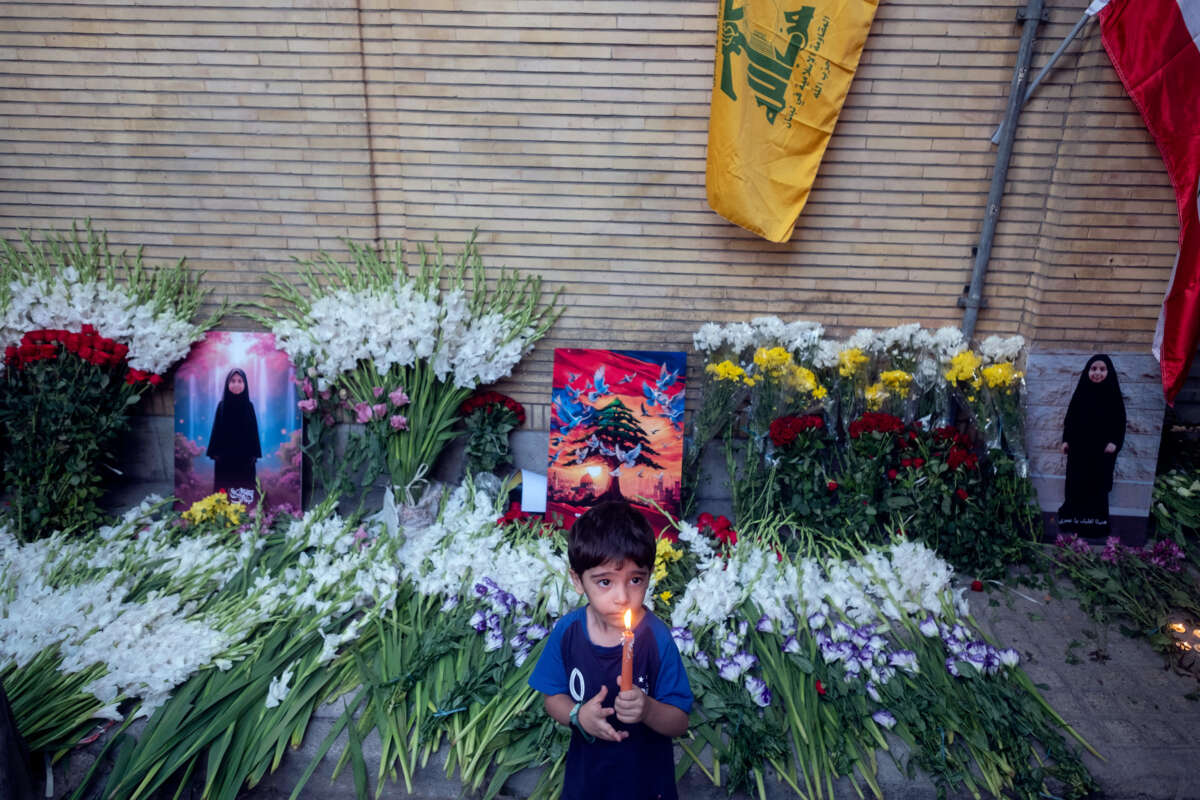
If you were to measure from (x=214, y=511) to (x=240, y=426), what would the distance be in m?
0.54

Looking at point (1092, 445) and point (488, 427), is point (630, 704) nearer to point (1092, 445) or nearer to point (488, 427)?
point (488, 427)

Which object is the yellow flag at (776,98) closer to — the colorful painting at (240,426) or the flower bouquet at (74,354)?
the colorful painting at (240,426)

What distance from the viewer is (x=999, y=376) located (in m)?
3.88

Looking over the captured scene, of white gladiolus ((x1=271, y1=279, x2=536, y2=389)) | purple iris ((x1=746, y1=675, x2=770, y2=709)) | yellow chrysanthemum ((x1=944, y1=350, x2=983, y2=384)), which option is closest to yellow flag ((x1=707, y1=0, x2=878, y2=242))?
yellow chrysanthemum ((x1=944, y1=350, x2=983, y2=384))

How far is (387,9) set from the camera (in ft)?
13.4

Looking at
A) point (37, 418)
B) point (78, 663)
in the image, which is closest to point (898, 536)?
point (78, 663)

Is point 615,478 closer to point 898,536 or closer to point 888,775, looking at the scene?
point 898,536

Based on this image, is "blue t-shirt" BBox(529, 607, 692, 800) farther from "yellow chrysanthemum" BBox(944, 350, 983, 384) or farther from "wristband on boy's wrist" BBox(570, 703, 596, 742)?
"yellow chrysanthemum" BBox(944, 350, 983, 384)

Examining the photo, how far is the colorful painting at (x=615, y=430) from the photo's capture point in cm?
418

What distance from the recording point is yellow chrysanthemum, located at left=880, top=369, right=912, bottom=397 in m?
3.97

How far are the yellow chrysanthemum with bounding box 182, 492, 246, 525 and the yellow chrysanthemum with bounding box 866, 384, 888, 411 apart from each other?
346cm

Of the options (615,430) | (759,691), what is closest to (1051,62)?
(615,430)

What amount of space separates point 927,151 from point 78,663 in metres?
4.57

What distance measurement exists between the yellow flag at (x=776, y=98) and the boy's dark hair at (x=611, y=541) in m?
2.64
